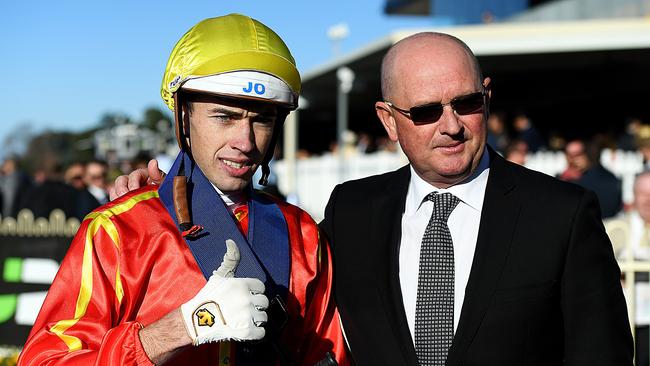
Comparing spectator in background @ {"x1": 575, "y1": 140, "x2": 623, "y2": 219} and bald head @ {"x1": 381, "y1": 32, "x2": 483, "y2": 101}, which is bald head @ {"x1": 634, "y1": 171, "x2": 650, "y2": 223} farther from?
bald head @ {"x1": 381, "y1": 32, "x2": 483, "y2": 101}

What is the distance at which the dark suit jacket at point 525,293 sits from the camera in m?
3.00

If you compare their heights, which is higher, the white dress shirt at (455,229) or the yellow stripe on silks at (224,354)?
the white dress shirt at (455,229)

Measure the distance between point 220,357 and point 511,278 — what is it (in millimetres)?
960

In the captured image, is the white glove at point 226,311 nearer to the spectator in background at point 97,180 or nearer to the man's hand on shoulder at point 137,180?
the man's hand on shoulder at point 137,180

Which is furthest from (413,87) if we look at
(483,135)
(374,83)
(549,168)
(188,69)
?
(374,83)

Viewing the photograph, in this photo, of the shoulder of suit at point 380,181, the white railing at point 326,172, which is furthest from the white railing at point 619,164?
the shoulder of suit at point 380,181

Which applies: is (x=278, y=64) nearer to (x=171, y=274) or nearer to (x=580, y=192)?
(x=171, y=274)

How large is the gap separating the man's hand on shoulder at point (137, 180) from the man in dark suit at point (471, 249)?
0.67 metres

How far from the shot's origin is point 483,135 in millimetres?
3211

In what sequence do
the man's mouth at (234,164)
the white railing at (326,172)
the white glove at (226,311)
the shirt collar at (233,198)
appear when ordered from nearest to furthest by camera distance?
the white glove at (226,311)
the man's mouth at (234,164)
the shirt collar at (233,198)
the white railing at (326,172)

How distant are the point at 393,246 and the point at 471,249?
0.90 ft

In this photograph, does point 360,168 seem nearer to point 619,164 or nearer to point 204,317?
point 619,164

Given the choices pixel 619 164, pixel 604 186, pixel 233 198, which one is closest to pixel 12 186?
pixel 619 164

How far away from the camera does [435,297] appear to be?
3104 mm
